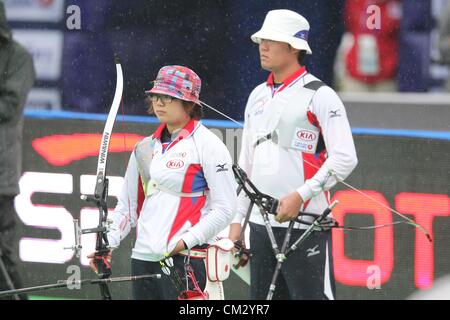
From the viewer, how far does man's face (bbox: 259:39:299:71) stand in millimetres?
5898

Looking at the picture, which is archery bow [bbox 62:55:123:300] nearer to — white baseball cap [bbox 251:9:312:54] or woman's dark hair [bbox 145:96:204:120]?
woman's dark hair [bbox 145:96:204:120]

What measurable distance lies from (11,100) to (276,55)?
175 cm

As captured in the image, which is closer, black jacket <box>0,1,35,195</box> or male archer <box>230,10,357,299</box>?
male archer <box>230,10,357,299</box>

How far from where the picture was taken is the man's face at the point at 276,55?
590 centimetres

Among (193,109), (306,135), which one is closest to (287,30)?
(306,135)

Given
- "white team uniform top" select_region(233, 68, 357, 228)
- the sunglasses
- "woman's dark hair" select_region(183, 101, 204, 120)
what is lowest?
"white team uniform top" select_region(233, 68, 357, 228)

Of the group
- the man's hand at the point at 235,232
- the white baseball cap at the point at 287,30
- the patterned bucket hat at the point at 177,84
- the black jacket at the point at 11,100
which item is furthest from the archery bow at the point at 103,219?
the black jacket at the point at 11,100

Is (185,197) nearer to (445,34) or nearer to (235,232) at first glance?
(235,232)

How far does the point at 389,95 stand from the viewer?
6.43m

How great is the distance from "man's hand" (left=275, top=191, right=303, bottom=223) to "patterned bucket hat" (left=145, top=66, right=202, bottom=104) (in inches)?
22.3

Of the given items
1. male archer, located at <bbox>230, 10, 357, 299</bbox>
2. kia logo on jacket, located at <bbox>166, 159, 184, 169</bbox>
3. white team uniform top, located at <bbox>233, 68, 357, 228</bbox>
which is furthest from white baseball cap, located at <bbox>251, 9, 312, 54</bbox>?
kia logo on jacket, located at <bbox>166, 159, 184, 169</bbox>

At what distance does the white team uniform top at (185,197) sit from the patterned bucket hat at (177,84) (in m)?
0.13

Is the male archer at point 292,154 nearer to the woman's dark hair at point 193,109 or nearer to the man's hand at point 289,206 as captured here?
the man's hand at point 289,206

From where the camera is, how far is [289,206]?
5605 mm
